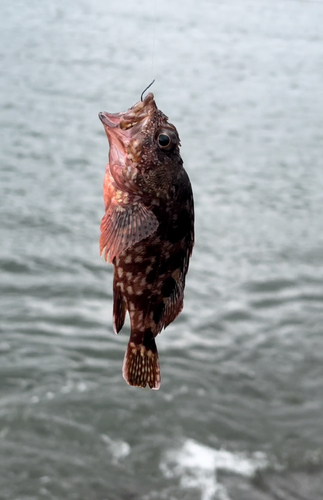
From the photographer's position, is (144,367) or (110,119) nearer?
(110,119)

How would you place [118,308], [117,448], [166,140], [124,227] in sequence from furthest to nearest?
[117,448] < [118,308] < [166,140] < [124,227]

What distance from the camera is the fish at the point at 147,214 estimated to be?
421cm

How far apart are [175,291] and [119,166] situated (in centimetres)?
75

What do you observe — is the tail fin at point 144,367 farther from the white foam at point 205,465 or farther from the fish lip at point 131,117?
the white foam at point 205,465

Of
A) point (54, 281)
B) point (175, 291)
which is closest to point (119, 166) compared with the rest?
point (175, 291)

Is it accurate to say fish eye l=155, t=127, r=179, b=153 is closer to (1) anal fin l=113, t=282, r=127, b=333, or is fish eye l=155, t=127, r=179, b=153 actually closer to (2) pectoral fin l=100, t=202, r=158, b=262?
(2) pectoral fin l=100, t=202, r=158, b=262

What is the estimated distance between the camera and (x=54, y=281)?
14.6 m

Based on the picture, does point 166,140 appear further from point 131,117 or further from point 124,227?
point 124,227

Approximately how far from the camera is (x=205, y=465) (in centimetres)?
1097

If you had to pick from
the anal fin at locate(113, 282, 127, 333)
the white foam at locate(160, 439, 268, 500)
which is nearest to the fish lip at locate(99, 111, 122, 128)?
the anal fin at locate(113, 282, 127, 333)

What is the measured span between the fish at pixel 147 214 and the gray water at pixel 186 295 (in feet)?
1.83

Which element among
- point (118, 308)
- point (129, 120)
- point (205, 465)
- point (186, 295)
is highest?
point (129, 120)

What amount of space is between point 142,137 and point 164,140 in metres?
0.12

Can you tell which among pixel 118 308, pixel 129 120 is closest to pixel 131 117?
pixel 129 120
